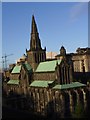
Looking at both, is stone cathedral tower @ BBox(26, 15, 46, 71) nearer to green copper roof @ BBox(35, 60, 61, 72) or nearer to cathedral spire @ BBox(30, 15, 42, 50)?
cathedral spire @ BBox(30, 15, 42, 50)

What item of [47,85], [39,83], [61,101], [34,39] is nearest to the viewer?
[61,101]

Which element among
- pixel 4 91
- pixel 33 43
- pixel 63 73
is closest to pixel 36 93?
pixel 63 73

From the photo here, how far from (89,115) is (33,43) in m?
40.2

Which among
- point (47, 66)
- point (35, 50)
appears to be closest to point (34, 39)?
point (35, 50)

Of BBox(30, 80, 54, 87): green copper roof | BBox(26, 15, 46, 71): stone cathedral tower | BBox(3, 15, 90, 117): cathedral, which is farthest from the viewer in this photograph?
BBox(26, 15, 46, 71): stone cathedral tower

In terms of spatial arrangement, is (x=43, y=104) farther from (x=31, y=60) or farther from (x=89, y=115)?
(x=31, y=60)

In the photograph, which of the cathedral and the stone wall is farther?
the cathedral

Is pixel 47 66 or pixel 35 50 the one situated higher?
pixel 35 50

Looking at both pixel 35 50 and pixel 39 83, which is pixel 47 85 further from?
pixel 35 50

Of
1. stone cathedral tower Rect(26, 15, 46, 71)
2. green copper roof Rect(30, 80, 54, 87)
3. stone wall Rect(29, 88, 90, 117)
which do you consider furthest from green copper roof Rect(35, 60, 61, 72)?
stone wall Rect(29, 88, 90, 117)

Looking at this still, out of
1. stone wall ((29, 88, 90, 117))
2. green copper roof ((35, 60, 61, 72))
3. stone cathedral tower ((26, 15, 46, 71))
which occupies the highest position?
stone cathedral tower ((26, 15, 46, 71))

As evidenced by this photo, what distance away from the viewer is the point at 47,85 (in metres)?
72.1

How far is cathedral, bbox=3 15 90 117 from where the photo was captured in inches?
2547

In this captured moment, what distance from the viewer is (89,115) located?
57.0 metres
